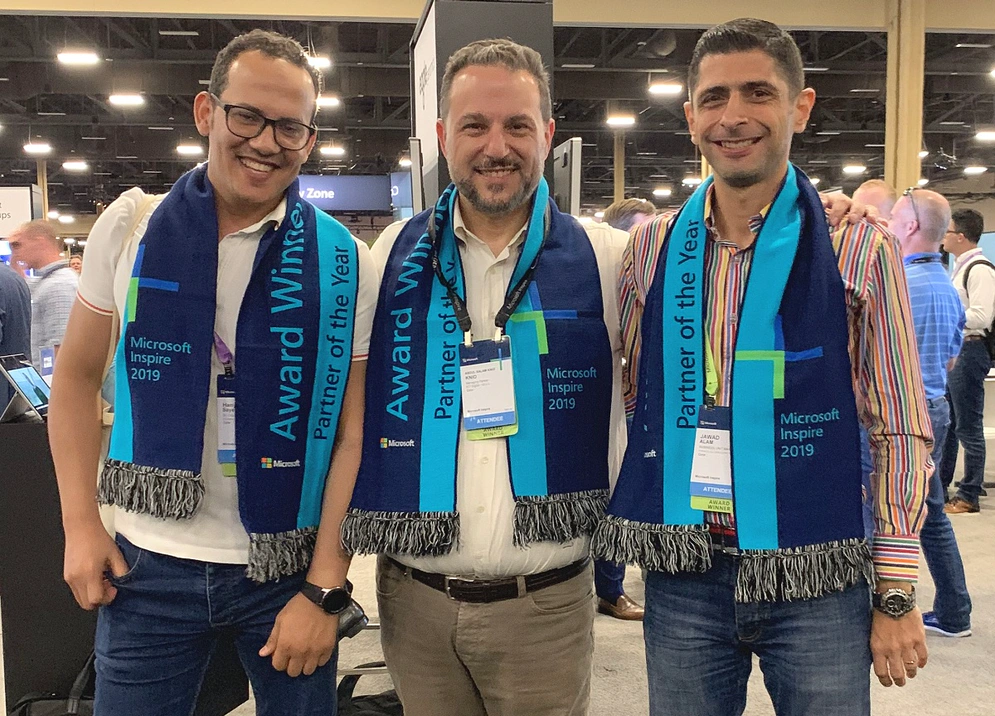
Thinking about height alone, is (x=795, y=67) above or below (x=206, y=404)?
above

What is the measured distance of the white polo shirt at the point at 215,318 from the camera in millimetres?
1383

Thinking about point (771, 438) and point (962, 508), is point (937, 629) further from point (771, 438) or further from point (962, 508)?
point (771, 438)

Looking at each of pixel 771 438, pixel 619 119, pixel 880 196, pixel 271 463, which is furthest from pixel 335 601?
pixel 619 119

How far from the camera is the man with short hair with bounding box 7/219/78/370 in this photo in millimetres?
5027

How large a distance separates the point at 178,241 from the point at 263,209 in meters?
0.17

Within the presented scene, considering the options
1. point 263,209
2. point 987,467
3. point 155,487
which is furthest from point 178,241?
point 987,467

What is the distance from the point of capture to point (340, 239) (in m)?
1.52

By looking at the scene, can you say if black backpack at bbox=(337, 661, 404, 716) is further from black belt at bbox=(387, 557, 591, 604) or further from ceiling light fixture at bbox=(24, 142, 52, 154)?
ceiling light fixture at bbox=(24, 142, 52, 154)

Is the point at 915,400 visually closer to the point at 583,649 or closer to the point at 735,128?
the point at 735,128

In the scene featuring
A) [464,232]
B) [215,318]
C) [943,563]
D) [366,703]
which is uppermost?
[464,232]

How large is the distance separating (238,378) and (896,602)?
115 cm

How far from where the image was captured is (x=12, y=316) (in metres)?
5.16

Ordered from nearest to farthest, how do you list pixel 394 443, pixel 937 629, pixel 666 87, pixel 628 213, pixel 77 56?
1. pixel 394 443
2. pixel 937 629
3. pixel 628 213
4. pixel 77 56
5. pixel 666 87

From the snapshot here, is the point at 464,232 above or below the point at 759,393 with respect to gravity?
above
